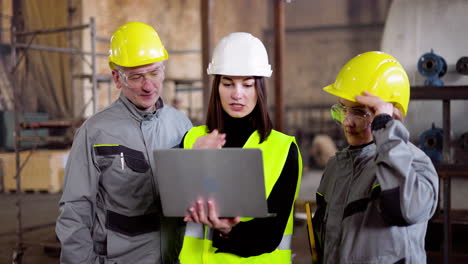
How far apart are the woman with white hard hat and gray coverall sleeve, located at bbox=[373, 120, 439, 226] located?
38 centimetres

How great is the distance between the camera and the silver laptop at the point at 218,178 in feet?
5.17

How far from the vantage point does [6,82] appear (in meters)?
11.6

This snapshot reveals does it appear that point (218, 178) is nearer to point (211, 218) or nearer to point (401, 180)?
point (211, 218)

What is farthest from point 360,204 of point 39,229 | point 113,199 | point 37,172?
point 37,172

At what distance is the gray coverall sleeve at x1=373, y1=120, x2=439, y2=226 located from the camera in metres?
1.53

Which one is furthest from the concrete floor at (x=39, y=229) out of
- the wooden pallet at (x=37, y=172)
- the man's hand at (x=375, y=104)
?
the man's hand at (x=375, y=104)

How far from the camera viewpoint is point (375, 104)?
1695mm

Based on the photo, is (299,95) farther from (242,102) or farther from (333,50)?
(242,102)

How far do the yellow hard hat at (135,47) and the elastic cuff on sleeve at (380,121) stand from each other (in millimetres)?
1228

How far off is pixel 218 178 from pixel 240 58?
0.57m

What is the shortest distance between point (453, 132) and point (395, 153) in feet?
13.5

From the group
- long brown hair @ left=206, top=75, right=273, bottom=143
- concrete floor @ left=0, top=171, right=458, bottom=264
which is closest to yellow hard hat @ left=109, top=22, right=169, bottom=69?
long brown hair @ left=206, top=75, right=273, bottom=143

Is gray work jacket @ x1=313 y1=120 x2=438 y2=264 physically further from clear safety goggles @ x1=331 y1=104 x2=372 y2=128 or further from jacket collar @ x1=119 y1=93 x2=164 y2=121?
jacket collar @ x1=119 y1=93 x2=164 y2=121

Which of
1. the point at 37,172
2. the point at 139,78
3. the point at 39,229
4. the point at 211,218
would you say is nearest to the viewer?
the point at 211,218
